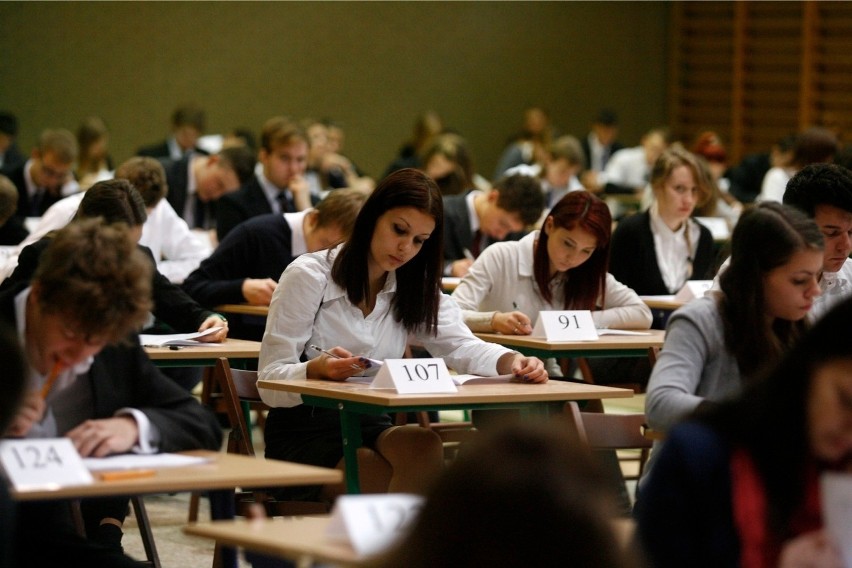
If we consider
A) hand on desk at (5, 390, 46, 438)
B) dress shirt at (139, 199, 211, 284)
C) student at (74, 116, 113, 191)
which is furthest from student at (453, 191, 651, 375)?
student at (74, 116, 113, 191)

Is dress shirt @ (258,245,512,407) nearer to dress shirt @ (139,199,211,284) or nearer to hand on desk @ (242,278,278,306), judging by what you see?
hand on desk @ (242,278,278,306)

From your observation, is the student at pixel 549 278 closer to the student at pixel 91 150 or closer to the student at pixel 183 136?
the student at pixel 91 150

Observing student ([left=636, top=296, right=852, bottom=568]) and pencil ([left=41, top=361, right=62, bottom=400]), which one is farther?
pencil ([left=41, top=361, right=62, bottom=400])

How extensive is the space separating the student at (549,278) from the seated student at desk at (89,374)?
2.33 meters

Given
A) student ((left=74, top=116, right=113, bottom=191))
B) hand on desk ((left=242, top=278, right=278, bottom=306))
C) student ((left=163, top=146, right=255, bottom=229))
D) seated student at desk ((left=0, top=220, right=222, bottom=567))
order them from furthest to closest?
student ((left=74, top=116, right=113, bottom=191)) < student ((left=163, top=146, right=255, bottom=229)) < hand on desk ((left=242, top=278, right=278, bottom=306)) < seated student at desk ((left=0, top=220, right=222, bottom=567))

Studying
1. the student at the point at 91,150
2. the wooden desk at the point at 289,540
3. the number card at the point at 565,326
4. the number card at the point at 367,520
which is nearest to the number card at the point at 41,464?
the wooden desk at the point at 289,540

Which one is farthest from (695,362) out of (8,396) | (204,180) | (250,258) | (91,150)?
(91,150)

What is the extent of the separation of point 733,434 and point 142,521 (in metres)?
2.34

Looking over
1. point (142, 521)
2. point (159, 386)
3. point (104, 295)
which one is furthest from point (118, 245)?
point (142, 521)

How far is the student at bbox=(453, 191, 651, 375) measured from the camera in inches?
200

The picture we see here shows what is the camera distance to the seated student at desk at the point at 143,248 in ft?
14.0

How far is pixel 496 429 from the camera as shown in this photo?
146 centimetres

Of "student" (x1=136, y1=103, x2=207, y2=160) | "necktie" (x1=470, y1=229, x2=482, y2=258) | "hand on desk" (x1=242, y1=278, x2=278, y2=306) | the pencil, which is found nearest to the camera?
the pencil

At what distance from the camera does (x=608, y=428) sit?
363cm
